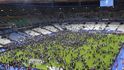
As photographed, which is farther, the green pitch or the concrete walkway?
the green pitch

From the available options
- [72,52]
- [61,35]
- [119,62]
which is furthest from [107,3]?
[119,62]

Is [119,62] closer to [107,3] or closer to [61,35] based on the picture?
[61,35]

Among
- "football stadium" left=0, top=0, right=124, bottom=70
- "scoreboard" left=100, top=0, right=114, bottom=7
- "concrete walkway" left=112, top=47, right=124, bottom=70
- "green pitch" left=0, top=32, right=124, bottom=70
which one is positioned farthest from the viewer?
"scoreboard" left=100, top=0, right=114, bottom=7

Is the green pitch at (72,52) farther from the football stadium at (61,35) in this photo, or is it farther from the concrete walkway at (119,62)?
the concrete walkway at (119,62)

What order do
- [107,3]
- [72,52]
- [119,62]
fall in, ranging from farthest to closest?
[107,3], [72,52], [119,62]

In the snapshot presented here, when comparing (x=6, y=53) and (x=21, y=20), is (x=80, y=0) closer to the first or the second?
(x=21, y=20)

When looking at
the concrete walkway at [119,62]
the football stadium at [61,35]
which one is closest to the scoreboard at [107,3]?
the football stadium at [61,35]

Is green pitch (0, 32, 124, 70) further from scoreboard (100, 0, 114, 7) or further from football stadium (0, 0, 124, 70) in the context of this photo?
scoreboard (100, 0, 114, 7)

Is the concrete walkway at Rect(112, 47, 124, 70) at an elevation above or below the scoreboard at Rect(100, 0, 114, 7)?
below

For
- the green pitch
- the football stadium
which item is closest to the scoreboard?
the football stadium
